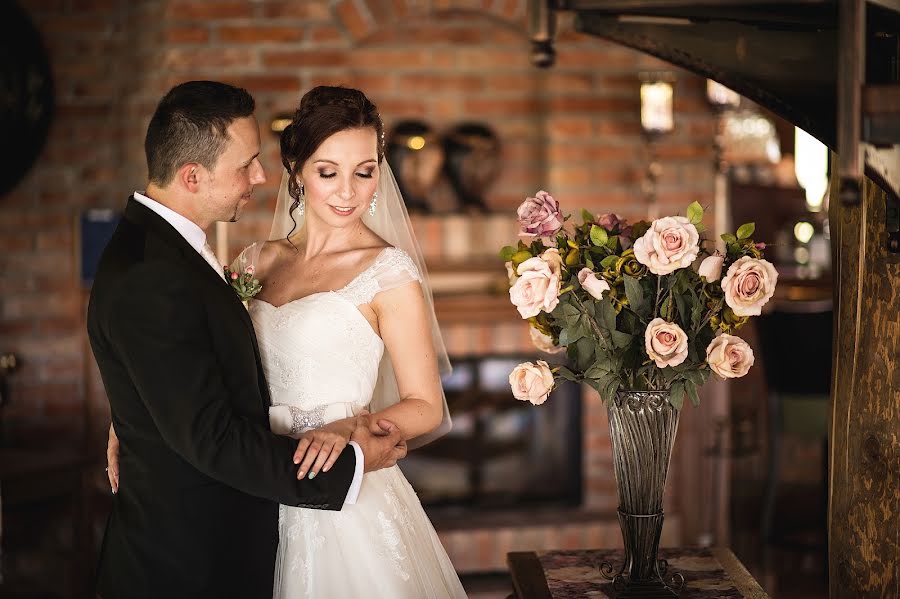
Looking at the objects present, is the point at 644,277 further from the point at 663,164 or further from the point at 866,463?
the point at 663,164

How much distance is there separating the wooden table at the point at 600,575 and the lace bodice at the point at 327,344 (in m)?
0.49

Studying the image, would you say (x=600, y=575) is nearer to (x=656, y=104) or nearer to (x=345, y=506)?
(x=345, y=506)

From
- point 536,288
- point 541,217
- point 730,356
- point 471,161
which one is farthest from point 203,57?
point 730,356

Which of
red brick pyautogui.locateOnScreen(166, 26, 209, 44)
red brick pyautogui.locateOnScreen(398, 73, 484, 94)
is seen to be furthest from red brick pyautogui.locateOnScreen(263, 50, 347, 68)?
red brick pyautogui.locateOnScreen(398, 73, 484, 94)

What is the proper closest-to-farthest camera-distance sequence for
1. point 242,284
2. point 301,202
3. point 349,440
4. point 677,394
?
point 677,394 → point 349,440 → point 242,284 → point 301,202

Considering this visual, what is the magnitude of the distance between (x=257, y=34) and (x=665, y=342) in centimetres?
259

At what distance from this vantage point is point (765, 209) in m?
6.77

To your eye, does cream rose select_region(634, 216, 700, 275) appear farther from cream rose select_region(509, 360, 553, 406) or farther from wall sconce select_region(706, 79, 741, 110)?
wall sconce select_region(706, 79, 741, 110)

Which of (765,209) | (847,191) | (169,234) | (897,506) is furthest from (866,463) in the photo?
(765,209)

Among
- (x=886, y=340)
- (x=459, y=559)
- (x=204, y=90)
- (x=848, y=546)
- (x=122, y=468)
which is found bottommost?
(x=459, y=559)

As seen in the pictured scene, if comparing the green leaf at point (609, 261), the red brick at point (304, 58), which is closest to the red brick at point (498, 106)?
the red brick at point (304, 58)

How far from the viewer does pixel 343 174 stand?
7.01 feet

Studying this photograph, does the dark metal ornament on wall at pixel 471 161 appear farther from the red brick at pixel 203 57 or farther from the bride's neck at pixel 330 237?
the bride's neck at pixel 330 237

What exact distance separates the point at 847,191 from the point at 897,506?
720 mm
